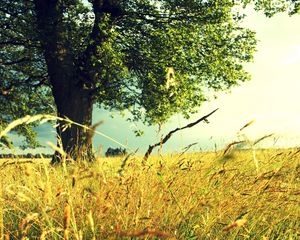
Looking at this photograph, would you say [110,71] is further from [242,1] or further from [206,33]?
[242,1]

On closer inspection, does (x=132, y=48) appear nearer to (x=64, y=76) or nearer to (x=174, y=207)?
(x=64, y=76)

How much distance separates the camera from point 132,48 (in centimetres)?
1761

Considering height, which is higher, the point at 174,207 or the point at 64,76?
the point at 64,76

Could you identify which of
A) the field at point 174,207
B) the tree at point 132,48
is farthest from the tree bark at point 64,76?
the field at point 174,207

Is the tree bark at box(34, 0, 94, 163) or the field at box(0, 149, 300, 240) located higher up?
the tree bark at box(34, 0, 94, 163)

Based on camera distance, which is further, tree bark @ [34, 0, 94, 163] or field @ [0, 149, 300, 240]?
tree bark @ [34, 0, 94, 163]

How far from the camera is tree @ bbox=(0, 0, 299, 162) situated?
16.4 m

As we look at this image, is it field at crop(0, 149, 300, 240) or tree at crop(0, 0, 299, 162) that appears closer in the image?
field at crop(0, 149, 300, 240)

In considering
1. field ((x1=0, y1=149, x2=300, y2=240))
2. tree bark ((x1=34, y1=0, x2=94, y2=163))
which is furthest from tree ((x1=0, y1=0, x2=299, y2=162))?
field ((x1=0, y1=149, x2=300, y2=240))

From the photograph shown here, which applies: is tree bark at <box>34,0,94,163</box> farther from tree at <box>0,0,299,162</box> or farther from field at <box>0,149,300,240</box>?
field at <box>0,149,300,240</box>

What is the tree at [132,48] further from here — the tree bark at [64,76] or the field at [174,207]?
the field at [174,207]

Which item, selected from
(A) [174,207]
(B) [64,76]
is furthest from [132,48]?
(A) [174,207]

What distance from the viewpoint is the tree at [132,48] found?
16359 millimetres

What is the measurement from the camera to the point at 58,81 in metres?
17.2
